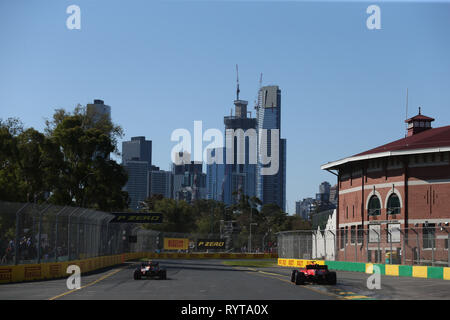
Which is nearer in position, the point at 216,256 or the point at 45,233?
the point at 45,233

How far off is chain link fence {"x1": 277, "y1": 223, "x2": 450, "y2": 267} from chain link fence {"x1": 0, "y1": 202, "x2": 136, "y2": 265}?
1839cm

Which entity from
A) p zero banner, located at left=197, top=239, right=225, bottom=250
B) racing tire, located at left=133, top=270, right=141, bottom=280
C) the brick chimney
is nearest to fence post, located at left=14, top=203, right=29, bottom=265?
racing tire, located at left=133, top=270, right=141, bottom=280

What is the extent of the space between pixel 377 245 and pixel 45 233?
24.5m

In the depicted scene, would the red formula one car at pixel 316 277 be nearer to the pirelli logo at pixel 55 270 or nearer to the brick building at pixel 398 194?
the pirelli logo at pixel 55 270

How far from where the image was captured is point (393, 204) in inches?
2112

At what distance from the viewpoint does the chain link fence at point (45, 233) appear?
2900 centimetres

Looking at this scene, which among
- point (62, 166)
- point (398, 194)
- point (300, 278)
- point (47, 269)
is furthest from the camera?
point (62, 166)

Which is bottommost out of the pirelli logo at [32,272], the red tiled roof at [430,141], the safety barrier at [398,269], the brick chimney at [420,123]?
the safety barrier at [398,269]

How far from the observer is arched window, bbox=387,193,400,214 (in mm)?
53219

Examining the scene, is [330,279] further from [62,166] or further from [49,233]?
[62,166]

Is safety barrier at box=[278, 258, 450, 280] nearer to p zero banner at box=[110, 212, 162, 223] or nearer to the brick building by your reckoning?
A: the brick building

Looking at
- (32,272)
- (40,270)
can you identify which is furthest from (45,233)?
(32,272)

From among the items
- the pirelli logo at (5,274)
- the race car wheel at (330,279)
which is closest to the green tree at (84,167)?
the pirelli logo at (5,274)
